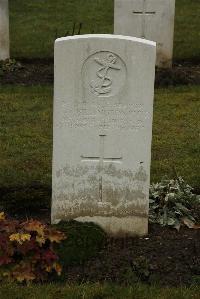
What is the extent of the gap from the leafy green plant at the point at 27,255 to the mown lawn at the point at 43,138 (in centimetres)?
133

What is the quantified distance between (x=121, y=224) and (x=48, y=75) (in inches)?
250

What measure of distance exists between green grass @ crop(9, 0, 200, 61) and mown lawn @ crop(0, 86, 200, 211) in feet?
9.23

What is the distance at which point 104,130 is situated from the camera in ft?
17.9

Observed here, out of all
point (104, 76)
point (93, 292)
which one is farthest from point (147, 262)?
point (104, 76)

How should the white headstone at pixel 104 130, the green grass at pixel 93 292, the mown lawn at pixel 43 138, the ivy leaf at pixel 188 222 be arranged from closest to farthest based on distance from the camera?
the green grass at pixel 93 292, the white headstone at pixel 104 130, the ivy leaf at pixel 188 222, the mown lawn at pixel 43 138

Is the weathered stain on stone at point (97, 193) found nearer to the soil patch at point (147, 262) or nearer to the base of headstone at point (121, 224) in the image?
the base of headstone at point (121, 224)

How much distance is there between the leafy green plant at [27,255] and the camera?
495cm

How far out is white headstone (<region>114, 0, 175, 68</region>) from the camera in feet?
39.2

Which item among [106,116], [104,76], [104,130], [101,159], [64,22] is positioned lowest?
[101,159]

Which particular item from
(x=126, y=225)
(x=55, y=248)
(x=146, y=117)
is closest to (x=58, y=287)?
(x=55, y=248)

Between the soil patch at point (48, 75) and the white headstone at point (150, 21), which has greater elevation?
the white headstone at point (150, 21)

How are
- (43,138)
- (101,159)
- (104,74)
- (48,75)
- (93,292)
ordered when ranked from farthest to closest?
(48,75), (43,138), (101,159), (104,74), (93,292)

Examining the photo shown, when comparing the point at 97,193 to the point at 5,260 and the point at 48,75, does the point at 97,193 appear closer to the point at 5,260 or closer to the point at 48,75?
the point at 5,260

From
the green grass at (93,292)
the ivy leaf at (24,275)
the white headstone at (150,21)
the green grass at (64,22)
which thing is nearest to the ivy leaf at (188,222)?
the green grass at (93,292)
